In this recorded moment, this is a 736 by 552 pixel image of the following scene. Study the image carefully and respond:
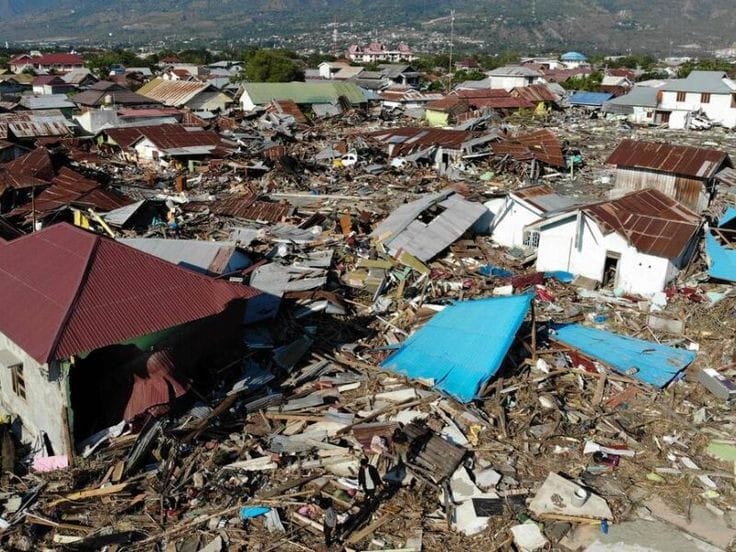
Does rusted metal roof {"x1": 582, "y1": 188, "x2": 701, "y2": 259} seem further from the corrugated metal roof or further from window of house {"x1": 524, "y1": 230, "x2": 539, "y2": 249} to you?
the corrugated metal roof

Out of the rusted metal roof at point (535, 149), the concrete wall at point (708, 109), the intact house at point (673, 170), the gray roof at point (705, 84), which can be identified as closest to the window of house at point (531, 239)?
the intact house at point (673, 170)

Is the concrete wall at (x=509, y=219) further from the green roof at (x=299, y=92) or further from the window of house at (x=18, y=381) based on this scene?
the green roof at (x=299, y=92)

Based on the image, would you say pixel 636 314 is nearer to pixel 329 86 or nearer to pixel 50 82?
pixel 329 86

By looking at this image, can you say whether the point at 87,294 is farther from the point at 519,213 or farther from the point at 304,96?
the point at 304,96

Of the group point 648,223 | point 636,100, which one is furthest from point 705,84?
point 648,223

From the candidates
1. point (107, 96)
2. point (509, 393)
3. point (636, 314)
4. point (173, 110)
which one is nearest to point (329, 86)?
point (173, 110)

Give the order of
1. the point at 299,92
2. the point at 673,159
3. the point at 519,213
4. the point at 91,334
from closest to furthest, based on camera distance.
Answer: the point at 91,334, the point at 519,213, the point at 673,159, the point at 299,92
